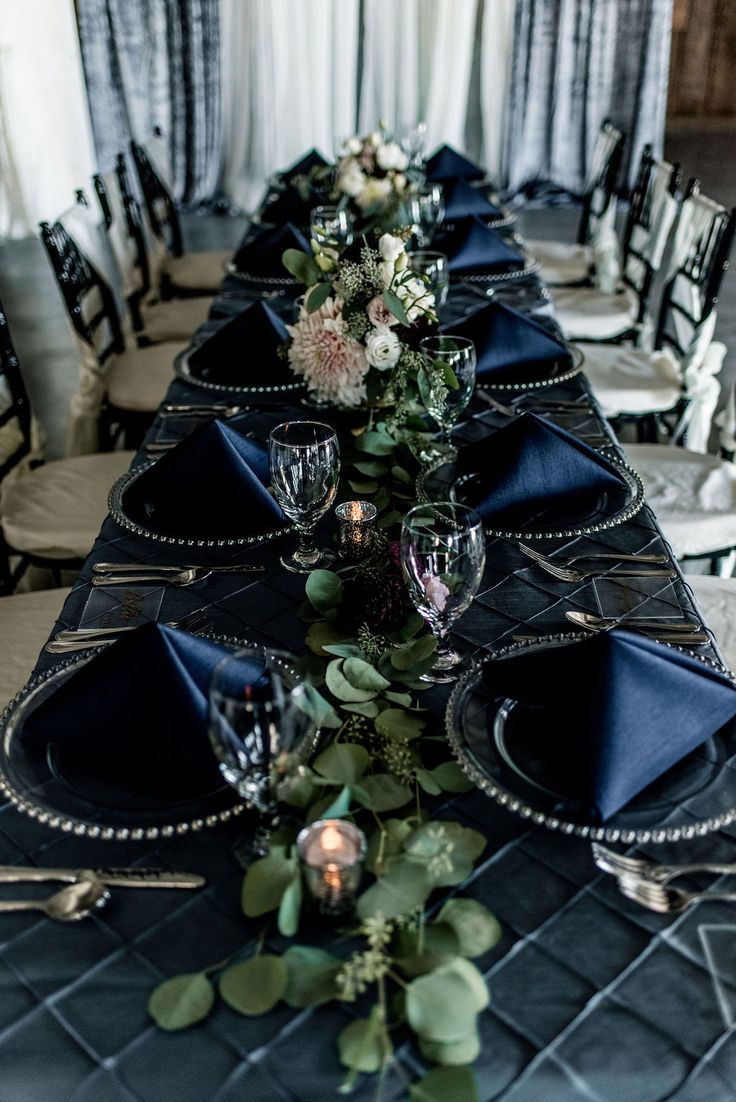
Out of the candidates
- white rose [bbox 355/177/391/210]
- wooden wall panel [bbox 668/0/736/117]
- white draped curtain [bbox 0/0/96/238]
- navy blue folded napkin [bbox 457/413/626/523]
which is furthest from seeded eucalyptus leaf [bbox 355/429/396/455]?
wooden wall panel [bbox 668/0/736/117]

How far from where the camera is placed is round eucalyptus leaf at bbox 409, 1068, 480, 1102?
73cm

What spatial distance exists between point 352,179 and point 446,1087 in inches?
108

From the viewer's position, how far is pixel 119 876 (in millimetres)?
937

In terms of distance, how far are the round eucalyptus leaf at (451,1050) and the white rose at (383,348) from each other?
113cm

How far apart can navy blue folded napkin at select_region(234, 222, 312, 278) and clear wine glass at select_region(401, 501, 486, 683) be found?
1.79 metres

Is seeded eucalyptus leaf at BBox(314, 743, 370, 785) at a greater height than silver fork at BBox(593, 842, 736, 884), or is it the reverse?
seeded eucalyptus leaf at BBox(314, 743, 370, 785)

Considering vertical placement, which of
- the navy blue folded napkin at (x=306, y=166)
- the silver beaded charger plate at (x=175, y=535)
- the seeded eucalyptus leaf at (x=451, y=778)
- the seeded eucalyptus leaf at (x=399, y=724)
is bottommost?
the seeded eucalyptus leaf at (x=451, y=778)

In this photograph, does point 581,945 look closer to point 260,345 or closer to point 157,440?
point 157,440

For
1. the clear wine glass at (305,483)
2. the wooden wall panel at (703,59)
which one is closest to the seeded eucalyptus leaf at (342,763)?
the clear wine glass at (305,483)

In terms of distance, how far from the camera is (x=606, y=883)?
926 mm

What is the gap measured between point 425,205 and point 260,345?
99cm

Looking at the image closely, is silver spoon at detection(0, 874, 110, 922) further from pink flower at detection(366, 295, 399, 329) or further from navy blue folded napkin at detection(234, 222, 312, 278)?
navy blue folded napkin at detection(234, 222, 312, 278)

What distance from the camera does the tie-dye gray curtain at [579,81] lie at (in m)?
6.18

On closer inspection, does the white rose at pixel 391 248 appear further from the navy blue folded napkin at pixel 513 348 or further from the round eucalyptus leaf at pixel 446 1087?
the round eucalyptus leaf at pixel 446 1087
